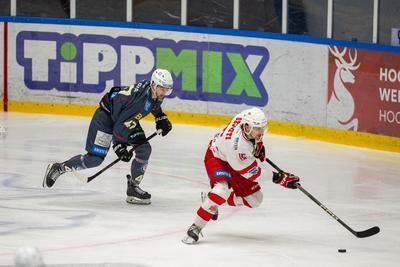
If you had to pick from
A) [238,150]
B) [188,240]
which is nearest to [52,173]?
[188,240]

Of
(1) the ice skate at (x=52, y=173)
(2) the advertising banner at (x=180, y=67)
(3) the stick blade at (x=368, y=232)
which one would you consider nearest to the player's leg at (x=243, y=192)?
(3) the stick blade at (x=368, y=232)

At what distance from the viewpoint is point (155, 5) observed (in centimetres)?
1555

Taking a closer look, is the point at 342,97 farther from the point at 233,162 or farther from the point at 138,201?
the point at 233,162

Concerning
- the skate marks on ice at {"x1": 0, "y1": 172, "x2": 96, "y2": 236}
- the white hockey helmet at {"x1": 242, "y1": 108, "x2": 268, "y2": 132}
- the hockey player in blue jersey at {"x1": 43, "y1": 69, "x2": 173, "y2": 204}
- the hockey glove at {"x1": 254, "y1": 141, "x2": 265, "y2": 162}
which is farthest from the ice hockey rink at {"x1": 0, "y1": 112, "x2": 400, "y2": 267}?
the white hockey helmet at {"x1": 242, "y1": 108, "x2": 268, "y2": 132}

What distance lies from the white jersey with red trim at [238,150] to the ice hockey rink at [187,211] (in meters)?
0.57

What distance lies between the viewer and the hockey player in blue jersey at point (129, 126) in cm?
988

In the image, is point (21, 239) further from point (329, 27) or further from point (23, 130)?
point (329, 27)

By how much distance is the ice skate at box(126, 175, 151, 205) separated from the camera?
33.4 ft

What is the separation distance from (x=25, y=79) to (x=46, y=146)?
9.10 ft

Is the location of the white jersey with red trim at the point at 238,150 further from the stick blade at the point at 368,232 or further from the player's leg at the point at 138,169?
the player's leg at the point at 138,169

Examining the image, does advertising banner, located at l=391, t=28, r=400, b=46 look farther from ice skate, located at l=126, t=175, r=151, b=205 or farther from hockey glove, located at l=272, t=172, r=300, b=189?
hockey glove, located at l=272, t=172, r=300, b=189

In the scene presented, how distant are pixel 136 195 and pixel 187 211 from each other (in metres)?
0.53

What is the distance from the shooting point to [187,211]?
994 cm

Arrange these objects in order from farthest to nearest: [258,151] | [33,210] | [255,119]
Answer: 1. [33,210]
2. [258,151]
3. [255,119]
